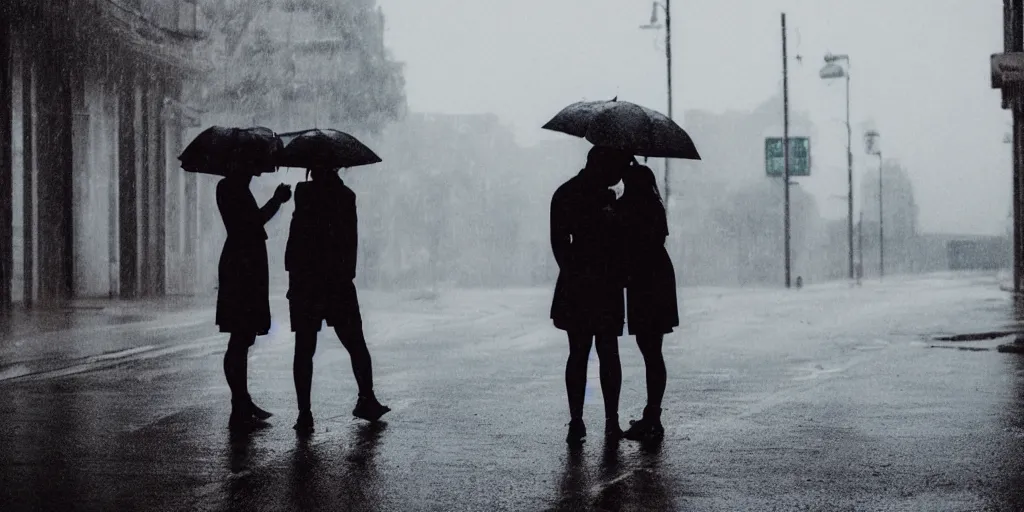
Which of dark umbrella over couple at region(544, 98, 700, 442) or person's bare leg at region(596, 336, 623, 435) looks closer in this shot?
dark umbrella over couple at region(544, 98, 700, 442)

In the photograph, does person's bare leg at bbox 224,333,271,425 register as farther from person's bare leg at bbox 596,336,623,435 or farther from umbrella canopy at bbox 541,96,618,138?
umbrella canopy at bbox 541,96,618,138

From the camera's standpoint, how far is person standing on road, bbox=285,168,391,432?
762 centimetres

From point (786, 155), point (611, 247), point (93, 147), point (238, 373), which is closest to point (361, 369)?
point (238, 373)

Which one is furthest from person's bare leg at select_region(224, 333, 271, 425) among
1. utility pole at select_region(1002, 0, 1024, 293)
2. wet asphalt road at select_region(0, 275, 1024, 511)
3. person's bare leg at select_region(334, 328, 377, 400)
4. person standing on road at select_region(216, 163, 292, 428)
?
utility pole at select_region(1002, 0, 1024, 293)

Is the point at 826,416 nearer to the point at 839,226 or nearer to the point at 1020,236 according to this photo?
the point at 1020,236

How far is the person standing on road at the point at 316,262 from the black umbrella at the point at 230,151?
333 mm

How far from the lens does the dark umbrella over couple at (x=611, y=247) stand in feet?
22.7

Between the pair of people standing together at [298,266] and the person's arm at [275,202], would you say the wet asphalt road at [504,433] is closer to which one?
the pair of people standing together at [298,266]

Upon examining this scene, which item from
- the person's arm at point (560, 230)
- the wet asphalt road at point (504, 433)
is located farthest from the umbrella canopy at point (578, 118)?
the wet asphalt road at point (504, 433)

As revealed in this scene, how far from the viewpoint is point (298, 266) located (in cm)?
764

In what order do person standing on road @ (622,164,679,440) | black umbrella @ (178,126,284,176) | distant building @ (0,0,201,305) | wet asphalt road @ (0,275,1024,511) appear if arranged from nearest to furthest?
1. wet asphalt road @ (0,275,1024,511)
2. person standing on road @ (622,164,679,440)
3. black umbrella @ (178,126,284,176)
4. distant building @ (0,0,201,305)

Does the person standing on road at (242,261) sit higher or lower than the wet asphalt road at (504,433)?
higher

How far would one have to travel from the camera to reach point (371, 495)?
5.68m

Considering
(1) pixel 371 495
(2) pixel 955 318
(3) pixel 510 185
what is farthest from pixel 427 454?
(3) pixel 510 185
